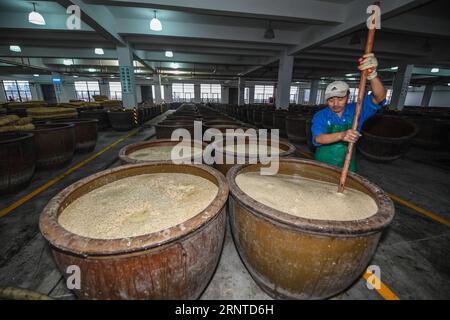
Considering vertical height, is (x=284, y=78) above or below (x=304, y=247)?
above

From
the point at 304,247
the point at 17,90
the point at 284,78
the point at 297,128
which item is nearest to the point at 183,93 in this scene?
the point at 17,90

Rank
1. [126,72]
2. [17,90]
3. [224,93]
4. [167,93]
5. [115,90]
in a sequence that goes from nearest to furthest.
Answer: [126,72], [17,90], [167,93], [115,90], [224,93]

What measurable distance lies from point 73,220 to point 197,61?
51.5 ft

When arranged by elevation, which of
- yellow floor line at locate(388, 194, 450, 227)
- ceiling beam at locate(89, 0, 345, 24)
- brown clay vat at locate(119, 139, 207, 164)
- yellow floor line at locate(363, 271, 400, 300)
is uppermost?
ceiling beam at locate(89, 0, 345, 24)

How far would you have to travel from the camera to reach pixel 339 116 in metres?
2.52

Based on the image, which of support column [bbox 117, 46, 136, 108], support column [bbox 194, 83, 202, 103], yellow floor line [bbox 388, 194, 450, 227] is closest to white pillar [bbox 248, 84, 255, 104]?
support column [bbox 194, 83, 202, 103]

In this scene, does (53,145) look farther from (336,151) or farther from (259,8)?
(259,8)

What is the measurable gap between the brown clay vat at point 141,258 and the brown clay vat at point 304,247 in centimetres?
28

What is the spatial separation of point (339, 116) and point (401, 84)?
17.8 metres

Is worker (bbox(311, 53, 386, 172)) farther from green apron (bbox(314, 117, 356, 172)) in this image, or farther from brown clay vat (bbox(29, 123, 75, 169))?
brown clay vat (bbox(29, 123, 75, 169))

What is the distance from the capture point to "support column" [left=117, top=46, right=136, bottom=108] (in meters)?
10.2

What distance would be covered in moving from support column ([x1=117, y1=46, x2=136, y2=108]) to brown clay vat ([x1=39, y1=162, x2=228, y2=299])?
35.3 feet
